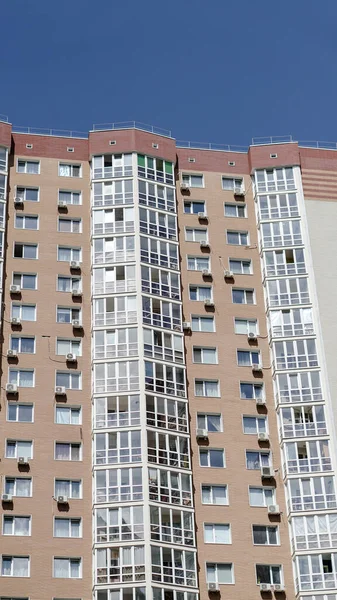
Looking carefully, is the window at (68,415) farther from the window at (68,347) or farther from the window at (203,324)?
the window at (203,324)

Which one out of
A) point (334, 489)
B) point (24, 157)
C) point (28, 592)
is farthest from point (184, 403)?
point (24, 157)

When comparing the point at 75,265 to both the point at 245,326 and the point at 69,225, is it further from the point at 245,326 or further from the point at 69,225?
the point at 245,326

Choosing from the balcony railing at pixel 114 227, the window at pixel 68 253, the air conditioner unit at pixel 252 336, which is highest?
the balcony railing at pixel 114 227

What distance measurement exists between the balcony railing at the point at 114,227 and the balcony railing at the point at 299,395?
1554 centimetres

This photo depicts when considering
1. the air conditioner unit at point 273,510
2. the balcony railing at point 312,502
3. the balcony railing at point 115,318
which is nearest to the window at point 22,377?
the balcony railing at point 115,318

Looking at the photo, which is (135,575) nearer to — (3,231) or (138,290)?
(138,290)

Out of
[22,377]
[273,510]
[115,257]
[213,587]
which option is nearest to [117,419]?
[22,377]

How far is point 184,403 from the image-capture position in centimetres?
6819

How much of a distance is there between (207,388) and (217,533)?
32.1 feet

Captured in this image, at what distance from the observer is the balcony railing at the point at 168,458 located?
65.0m

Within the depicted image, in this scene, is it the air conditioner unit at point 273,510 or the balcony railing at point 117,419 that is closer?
the air conditioner unit at point 273,510

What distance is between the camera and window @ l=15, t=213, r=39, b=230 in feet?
243

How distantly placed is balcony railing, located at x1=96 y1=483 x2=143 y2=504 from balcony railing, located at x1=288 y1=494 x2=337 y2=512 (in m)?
9.45

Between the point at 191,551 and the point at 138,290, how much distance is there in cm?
1785
